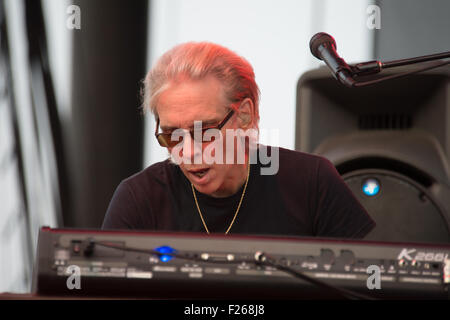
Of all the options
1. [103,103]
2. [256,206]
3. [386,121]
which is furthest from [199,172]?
[103,103]

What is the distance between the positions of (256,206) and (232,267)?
2.13 ft

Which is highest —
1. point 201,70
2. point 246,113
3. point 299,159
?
point 201,70

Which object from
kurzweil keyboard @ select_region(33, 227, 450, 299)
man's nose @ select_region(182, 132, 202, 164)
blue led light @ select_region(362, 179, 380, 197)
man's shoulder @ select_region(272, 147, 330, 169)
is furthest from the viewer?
blue led light @ select_region(362, 179, 380, 197)

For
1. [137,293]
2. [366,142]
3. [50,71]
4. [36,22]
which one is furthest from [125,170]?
[137,293]

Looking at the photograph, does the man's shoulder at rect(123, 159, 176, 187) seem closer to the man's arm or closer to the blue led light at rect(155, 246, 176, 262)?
the man's arm

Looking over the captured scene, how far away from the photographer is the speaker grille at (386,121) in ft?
5.82

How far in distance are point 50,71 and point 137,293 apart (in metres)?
2.50

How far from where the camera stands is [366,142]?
5.80 ft

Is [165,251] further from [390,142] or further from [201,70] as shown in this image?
[390,142]

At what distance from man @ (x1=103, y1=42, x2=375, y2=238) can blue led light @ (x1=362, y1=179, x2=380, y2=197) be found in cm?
21

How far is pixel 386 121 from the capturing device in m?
1.79

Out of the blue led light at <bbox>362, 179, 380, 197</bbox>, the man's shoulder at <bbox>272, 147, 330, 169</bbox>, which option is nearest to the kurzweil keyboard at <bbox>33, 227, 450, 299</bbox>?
the man's shoulder at <bbox>272, 147, 330, 169</bbox>

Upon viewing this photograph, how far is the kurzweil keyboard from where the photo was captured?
0.87 meters

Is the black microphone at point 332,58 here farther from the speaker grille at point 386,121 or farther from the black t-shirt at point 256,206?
the speaker grille at point 386,121
